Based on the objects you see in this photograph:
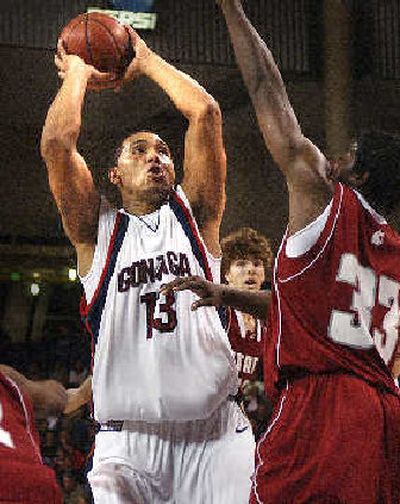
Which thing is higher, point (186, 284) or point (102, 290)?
point (186, 284)

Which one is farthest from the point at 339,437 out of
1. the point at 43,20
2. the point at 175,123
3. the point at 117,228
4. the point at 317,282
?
the point at 175,123

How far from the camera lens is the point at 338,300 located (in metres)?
3.21

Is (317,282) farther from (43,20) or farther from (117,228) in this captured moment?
(43,20)

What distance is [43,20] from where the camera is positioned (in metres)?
9.18

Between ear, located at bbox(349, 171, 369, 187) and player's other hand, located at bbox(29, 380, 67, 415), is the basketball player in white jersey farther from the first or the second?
ear, located at bbox(349, 171, 369, 187)

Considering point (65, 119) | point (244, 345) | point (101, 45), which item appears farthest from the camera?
point (244, 345)

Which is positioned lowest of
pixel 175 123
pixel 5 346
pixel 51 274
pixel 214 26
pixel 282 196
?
pixel 5 346

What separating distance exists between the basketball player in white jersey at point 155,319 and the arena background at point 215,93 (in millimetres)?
5045

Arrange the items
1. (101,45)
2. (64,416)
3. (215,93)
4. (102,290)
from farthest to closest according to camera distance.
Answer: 1. (215,93)
2. (64,416)
3. (101,45)
4. (102,290)

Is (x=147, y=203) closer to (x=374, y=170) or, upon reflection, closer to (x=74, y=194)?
(x=74, y=194)

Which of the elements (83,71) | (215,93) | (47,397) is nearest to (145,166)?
(83,71)

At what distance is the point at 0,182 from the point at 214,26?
3.85m

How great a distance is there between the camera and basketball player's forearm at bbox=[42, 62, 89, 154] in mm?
4180

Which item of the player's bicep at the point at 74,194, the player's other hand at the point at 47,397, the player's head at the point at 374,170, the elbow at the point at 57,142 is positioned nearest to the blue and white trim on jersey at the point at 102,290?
the player's bicep at the point at 74,194
